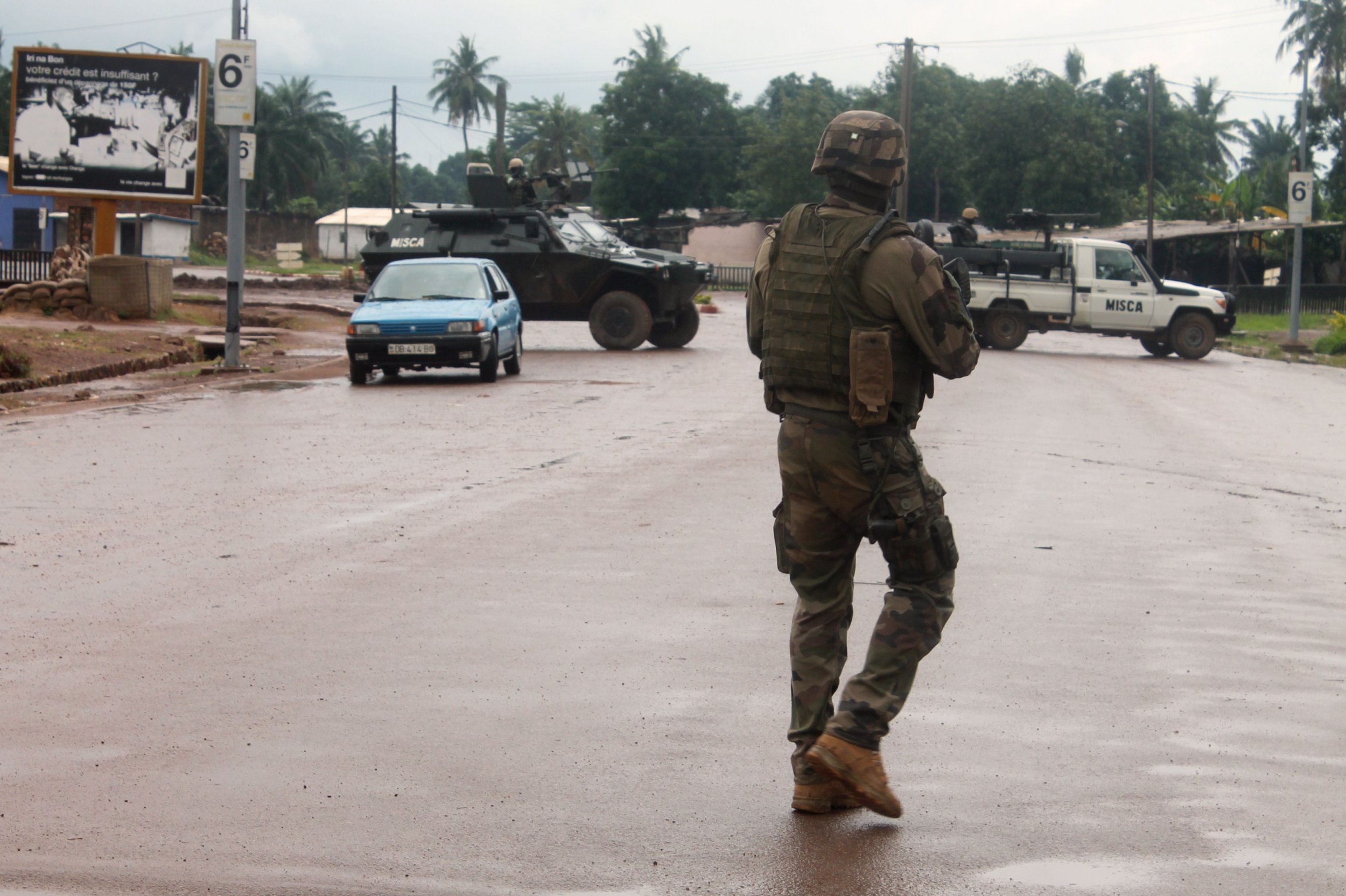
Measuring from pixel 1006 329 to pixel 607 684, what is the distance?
21.9 m

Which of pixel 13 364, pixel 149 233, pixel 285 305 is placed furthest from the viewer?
pixel 149 233

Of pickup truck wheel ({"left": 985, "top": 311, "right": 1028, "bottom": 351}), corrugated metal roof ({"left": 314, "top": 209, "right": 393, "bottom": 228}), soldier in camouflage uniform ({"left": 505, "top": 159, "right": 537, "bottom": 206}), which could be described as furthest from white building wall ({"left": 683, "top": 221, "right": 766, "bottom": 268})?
soldier in camouflage uniform ({"left": 505, "top": 159, "right": 537, "bottom": 206})

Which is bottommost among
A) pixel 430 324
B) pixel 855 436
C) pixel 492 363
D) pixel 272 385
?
pixel 272 385

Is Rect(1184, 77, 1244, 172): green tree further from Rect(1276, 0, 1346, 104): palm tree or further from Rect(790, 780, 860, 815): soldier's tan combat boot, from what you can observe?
Rect(790, 780, 860, 815): soldier's tan combat boot

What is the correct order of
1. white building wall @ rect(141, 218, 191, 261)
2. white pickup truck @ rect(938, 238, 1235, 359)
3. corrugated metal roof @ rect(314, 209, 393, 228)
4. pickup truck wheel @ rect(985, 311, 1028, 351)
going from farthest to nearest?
corrugated metal roof @ rect(314, 209, 393, 228), white building wall @ rect(141, 218, 191, 261), pickup truck wheel @ rect(985, 311, 1028, 351), white pickup truck @ rect(938, 238, 1235, 359)

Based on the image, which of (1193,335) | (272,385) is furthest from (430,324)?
(1193,335)

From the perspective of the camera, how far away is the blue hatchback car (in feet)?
54.0

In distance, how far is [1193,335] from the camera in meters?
25.2

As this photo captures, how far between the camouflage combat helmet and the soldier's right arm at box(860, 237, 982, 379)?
0.23 m

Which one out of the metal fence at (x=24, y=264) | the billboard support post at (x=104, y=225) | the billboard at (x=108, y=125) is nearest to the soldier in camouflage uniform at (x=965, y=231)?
the billboard at (x=108, y=125)

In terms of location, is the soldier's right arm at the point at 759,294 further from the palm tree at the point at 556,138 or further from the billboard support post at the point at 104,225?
the palm tree at the point at 556,138

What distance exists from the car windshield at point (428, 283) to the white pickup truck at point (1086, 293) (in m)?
10.4

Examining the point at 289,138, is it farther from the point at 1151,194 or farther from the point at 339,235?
the point at 1151,194

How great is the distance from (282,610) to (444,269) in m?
12.3
